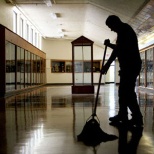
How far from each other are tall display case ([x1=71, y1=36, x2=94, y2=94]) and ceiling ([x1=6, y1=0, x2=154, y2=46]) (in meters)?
2.04

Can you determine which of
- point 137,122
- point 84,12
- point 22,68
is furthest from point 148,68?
point 137,122

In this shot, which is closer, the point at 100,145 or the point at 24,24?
the point at 100,145

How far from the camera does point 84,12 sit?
15.3 meters

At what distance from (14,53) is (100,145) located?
10.8 metres

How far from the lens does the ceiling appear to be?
10.6 m

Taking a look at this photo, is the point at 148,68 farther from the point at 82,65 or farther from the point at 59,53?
the point at 59,53

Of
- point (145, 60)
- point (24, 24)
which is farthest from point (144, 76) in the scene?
point (24, 24)

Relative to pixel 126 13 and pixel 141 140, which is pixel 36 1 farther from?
pixel 141 140

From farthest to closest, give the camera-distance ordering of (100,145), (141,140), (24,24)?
(24,24), (141,140), (100,145)

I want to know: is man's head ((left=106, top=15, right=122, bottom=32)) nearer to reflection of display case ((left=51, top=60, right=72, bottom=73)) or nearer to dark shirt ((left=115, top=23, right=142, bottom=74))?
dark shirt ((left=115, top=23, right=142, bottom=74))

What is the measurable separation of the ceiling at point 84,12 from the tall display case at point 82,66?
2.04 m

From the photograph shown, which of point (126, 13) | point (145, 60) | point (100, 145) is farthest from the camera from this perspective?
point (145, 60)

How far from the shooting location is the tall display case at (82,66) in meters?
11.7

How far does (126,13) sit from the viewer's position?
11.6m
